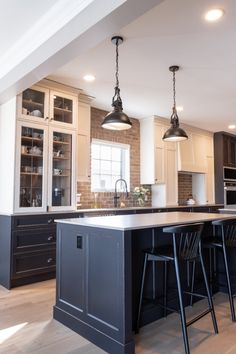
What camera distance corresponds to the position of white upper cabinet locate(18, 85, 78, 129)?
385cm

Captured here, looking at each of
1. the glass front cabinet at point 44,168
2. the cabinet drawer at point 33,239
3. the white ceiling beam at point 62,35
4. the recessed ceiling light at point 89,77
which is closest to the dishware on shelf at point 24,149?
the glass front cabinet at point 44,168

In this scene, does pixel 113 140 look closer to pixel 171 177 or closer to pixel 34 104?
pixel 171 177

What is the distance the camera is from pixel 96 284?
7.57 ft

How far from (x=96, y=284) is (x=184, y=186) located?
5.01m

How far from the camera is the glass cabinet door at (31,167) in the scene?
3.79 metres

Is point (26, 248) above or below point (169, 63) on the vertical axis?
below

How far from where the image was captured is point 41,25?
262 centimetres

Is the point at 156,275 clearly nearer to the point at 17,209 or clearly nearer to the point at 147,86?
the point at 17,209

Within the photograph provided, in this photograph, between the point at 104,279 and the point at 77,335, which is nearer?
the point at 104,279

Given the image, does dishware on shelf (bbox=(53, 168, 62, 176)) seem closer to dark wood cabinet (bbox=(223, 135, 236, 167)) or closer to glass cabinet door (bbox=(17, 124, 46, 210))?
glass cabinet door (bbox=(17, 124, 46, 210))

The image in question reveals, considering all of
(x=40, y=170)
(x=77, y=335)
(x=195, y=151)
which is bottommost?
(x=77, y=335)

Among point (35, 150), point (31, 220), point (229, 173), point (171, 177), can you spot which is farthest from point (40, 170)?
point (229, 173)

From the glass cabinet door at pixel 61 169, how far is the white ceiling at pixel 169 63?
837 millimetres

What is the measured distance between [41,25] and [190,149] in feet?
15.2
